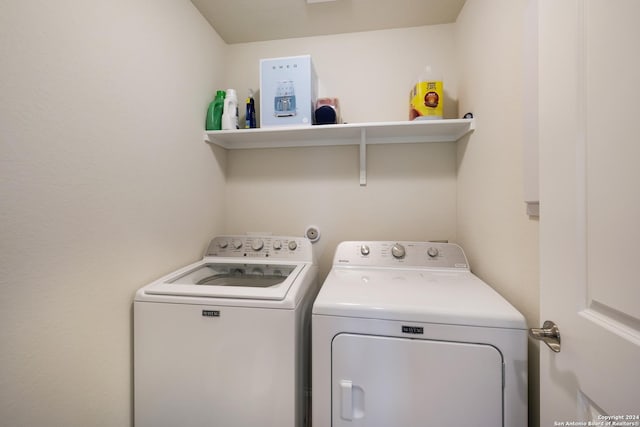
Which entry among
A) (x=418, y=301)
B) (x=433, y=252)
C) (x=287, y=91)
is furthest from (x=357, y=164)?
(x=418, y=301)

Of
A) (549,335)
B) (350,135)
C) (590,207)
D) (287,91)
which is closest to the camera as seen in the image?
(590,207)

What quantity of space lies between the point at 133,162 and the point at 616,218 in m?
1.60

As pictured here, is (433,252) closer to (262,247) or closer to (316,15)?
(262,247)

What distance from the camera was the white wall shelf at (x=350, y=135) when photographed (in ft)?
4.94

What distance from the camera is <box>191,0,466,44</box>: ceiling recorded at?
153 centimetres

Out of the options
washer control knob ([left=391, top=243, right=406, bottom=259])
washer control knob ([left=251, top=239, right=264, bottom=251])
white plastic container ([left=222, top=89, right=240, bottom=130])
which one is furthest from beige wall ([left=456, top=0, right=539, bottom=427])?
white plastic container ([left=222, top=89, right=240, bottom=130])

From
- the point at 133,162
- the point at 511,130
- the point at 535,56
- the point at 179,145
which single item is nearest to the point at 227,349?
the point at 133,162

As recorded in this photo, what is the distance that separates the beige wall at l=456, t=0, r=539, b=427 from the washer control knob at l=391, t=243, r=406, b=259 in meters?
0.43

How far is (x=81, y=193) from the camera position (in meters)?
0.89

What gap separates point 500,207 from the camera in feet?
3.86

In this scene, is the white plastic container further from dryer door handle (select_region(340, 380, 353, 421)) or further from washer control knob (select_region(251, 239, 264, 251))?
dryer door handle (select_region(340, 380, 353, 421))

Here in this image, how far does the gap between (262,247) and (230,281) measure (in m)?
0.30

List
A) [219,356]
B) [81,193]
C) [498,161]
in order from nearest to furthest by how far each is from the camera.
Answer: [81,193] < [219,356] < [498,161]

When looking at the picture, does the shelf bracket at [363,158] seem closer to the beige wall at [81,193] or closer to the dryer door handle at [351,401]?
the beige wall at [81,193]
